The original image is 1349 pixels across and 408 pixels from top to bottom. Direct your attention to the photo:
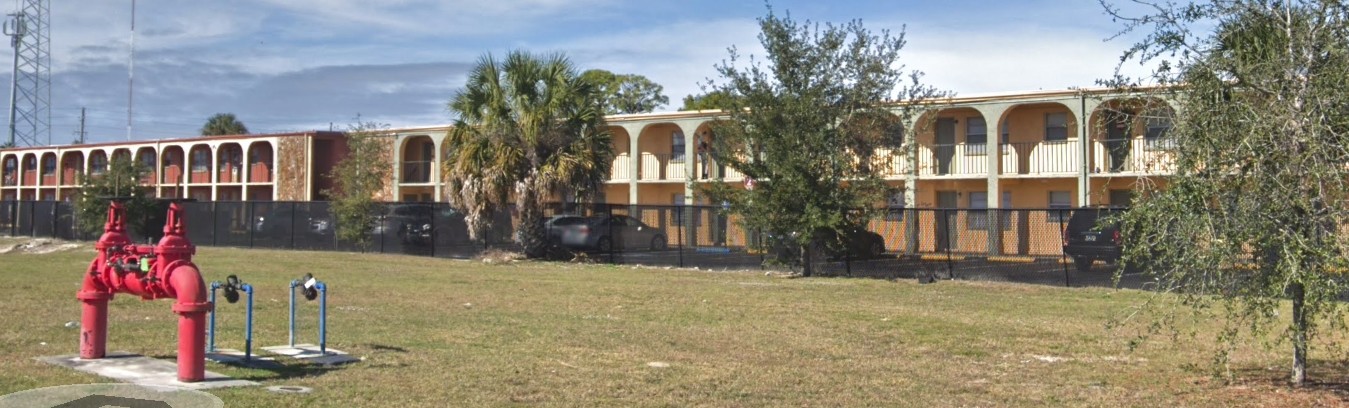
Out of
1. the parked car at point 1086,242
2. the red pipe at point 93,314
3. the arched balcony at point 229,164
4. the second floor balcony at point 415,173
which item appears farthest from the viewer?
the arched balcony at point 229,164

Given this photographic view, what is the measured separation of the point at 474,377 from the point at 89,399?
2974 millimetres

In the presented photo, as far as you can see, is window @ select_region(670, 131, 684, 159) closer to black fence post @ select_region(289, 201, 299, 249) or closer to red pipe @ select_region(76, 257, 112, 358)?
black fence post @ select_region(289, 201, 299, 249)

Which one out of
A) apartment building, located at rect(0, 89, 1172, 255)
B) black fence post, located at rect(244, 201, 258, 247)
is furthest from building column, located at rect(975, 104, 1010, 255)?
black fence post, located at rect(244, 201, 258, 247)

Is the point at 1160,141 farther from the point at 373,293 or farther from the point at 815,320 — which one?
the point at 373,293

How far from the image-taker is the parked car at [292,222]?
35.8m

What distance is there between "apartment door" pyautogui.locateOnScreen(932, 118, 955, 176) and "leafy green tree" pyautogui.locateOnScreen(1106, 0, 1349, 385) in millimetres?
27591

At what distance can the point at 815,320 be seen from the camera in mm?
15047

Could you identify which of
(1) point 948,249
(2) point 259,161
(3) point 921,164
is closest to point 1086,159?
(3) point 921,164

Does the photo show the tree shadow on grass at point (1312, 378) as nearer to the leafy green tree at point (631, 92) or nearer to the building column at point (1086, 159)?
the building column at point (1086, 159)

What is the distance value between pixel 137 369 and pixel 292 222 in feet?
90.3

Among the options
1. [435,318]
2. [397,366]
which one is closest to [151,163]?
[435,318]

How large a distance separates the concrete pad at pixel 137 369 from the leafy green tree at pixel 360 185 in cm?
2363

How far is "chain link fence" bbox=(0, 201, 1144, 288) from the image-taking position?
23422 millimetres

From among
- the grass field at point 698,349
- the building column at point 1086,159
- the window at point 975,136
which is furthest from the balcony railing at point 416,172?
the grass field at point 698,349
